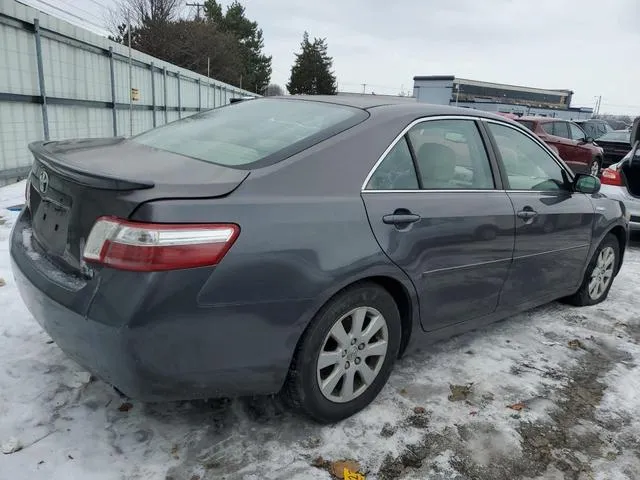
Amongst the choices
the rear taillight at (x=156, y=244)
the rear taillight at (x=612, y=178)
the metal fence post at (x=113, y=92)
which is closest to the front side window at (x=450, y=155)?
the rear taillight at (x=156, y=244)

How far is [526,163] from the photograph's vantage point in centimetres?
366

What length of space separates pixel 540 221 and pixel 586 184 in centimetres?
67

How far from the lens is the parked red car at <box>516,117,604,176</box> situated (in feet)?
40.4

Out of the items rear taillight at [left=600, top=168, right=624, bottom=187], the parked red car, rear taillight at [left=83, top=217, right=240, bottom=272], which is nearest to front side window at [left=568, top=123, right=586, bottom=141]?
the parked red car

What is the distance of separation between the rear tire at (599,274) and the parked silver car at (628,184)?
2.42 metres

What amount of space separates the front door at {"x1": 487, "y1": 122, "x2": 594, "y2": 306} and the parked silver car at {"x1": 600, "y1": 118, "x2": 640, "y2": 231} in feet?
10.6

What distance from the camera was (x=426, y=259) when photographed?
2727 mm

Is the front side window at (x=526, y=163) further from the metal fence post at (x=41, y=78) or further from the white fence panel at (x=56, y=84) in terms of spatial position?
the metal fence post at (x=41, y=78)

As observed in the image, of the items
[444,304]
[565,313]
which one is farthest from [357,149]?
[565,313]

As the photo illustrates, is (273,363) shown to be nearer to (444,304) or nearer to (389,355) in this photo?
(389,355)

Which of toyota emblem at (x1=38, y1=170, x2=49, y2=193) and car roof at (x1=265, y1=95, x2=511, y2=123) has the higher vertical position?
car roof at (x1=265, y1=95, x2=511, y2=123)

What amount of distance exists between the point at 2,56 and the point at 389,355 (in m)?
7.62

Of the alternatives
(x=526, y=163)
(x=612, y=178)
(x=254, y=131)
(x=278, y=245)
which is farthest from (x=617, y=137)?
(x=278, y=245)

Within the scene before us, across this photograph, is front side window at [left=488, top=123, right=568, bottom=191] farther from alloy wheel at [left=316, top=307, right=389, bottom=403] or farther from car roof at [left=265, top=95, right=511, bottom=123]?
alloy wheel at [left=316, top=307, right=389, bottom=403]
